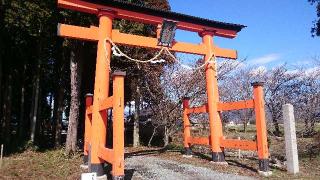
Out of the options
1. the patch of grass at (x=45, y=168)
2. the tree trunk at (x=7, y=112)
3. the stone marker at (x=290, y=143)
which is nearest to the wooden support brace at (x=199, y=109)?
the stone marker at (x=290, y=143)

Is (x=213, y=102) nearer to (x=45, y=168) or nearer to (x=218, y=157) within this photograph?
(x=218, y=157)

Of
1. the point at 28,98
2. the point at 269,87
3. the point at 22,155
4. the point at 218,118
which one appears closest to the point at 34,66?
the point at 28,98

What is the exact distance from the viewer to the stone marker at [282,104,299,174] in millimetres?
7820

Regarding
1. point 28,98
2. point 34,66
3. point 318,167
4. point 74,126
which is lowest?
point 318,167

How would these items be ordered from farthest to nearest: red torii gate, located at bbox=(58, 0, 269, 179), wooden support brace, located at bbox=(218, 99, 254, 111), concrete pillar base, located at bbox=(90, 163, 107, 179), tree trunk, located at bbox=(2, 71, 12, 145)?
tree trunk, located at bbox=(2, 71, 12, 145) → wooden support brace, located at bbox=(218, 99, 254, 111) → concrete pillar base, located at bbox=(90, 163, 107, 179) → red torii gate, located at bbox=(58, 0, 269, 179)

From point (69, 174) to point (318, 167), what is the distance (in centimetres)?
693

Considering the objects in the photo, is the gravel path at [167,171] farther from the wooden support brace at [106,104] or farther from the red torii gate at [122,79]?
the wooden support brace at [106,104]

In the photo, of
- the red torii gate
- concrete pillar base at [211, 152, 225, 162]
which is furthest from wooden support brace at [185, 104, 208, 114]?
concrete pillar base at [211, 152, 225, 162]

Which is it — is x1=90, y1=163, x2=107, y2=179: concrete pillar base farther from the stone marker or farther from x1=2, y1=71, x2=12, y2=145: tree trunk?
x1=2, y1=71, x2=12, y2=145: tree trunk

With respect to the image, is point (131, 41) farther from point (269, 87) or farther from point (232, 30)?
point (269, 87)

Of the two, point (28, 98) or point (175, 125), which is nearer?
point (175, 125)

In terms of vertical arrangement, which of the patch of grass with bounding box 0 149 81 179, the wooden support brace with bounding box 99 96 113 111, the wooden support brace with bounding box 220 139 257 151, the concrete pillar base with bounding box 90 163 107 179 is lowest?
the patch of grass with bounding box 0 149 81 179

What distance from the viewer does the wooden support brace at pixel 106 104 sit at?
254 inches

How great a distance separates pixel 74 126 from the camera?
12055mm
